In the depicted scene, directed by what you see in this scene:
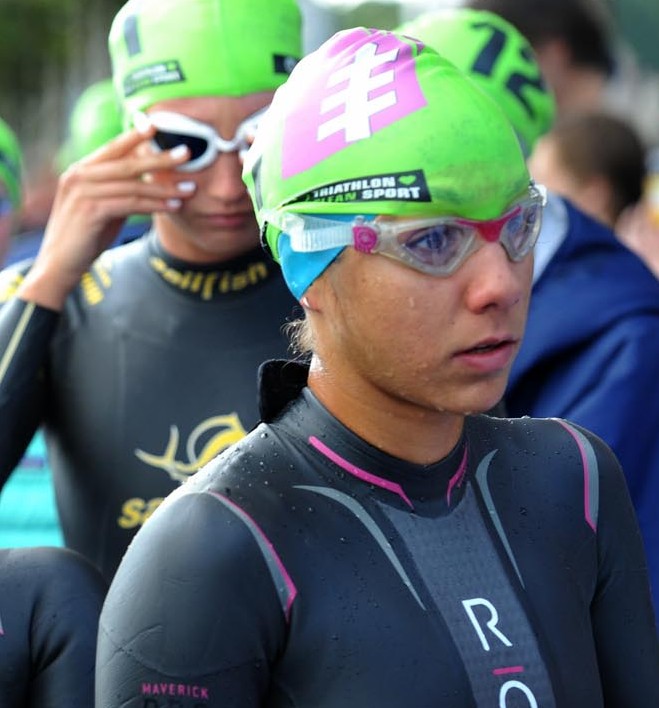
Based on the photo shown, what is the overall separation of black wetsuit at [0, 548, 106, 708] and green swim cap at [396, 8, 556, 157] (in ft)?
6.99

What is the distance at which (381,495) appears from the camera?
2.23 metres

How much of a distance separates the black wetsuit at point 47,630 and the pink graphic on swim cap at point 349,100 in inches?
32.7

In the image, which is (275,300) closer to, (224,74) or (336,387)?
(224,74)

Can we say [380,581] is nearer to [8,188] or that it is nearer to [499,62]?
[499,62]

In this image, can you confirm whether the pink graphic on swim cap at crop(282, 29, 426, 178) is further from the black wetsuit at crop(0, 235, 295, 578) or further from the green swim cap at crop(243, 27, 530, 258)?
the black wetsuit at crop(0, 235, 295, 578)

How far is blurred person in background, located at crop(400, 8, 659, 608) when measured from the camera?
3.64 metres

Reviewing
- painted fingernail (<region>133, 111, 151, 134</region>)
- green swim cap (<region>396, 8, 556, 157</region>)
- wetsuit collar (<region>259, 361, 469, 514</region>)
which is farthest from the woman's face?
green swim cap (<region>396, 8, 556, 157</region>)

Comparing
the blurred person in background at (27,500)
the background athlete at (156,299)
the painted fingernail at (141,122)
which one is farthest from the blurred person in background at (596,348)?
the blurred person in background at (27,500)

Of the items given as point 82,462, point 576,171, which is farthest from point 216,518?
point 576,171

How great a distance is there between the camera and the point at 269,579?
2.06 m

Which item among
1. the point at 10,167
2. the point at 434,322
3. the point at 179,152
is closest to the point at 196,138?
the point at 179,152

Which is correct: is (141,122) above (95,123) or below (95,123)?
above

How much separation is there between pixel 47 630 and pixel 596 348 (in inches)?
70.5

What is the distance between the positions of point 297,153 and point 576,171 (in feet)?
10.7
